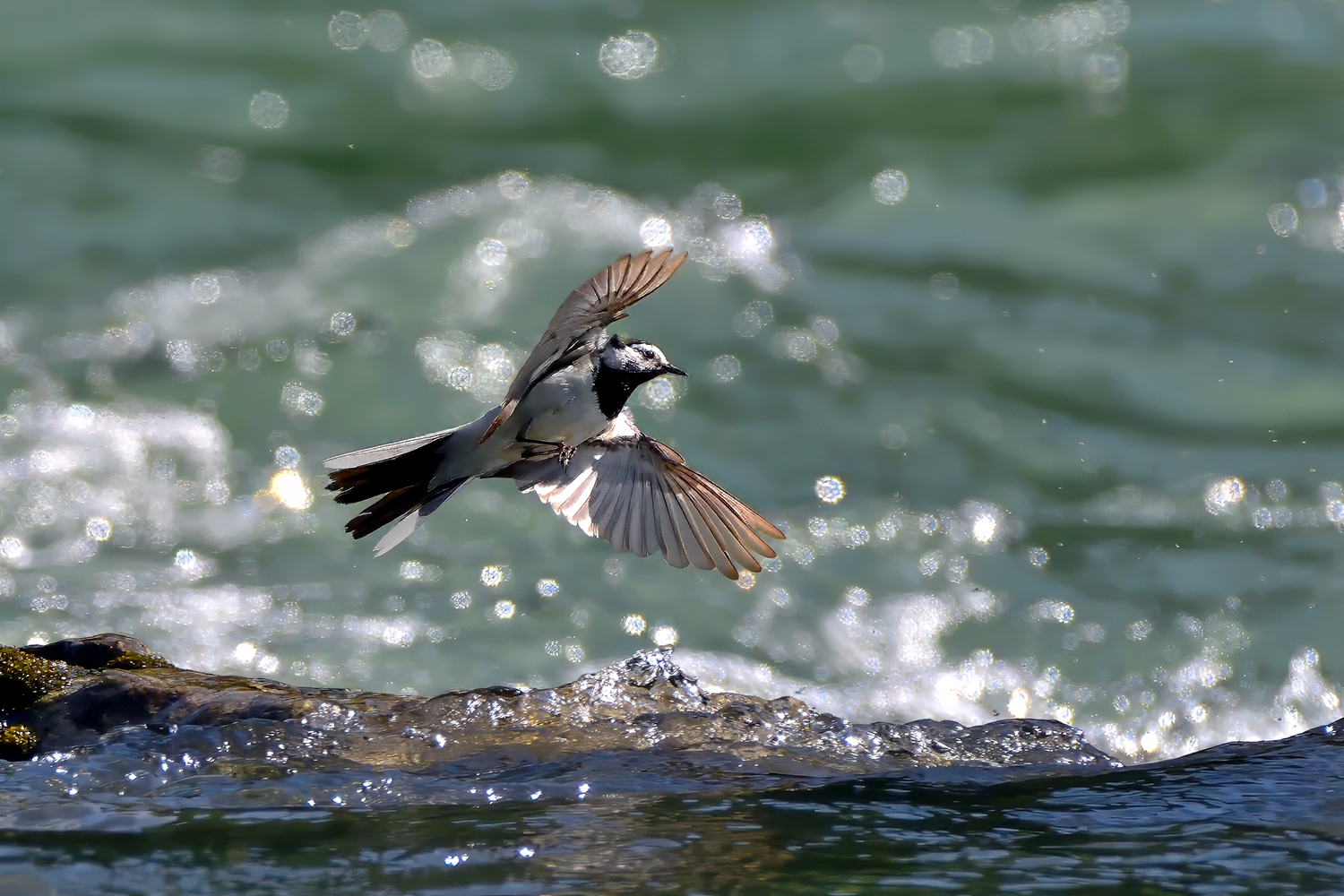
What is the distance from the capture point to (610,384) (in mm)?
5223

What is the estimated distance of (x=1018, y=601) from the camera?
7633mm

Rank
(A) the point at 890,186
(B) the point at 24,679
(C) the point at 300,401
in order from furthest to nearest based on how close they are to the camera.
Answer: (A) the point at 890,186
(C) the point at 300,401
(B) the point at 24,679

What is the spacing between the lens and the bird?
457cm

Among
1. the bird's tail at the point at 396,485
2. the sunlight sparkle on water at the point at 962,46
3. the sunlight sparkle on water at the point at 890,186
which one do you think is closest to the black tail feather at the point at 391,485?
the bird's tail at the point at 396,485

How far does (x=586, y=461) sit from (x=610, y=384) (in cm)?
65

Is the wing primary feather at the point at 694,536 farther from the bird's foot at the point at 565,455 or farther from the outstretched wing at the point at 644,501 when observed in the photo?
the bird's foot at the point at 565,455

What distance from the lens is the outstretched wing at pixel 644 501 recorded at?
5.52 metres

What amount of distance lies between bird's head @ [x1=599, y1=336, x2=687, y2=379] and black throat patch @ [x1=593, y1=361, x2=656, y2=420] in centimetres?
2

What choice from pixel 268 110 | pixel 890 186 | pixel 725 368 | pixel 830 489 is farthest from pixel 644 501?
pixel 268 110

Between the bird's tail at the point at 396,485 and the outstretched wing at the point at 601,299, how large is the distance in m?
0.45

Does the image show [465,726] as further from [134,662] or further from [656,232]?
[656,232]

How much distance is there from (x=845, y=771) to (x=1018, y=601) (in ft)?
11.8

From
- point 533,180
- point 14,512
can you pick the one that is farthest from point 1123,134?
point 14,512

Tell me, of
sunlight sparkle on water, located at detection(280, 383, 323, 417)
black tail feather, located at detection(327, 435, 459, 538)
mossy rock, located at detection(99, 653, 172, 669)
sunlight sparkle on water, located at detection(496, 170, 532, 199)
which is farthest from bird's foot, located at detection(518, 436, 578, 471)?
sunlight sparkle on water, located at detection(496, 170, 532, 199)
